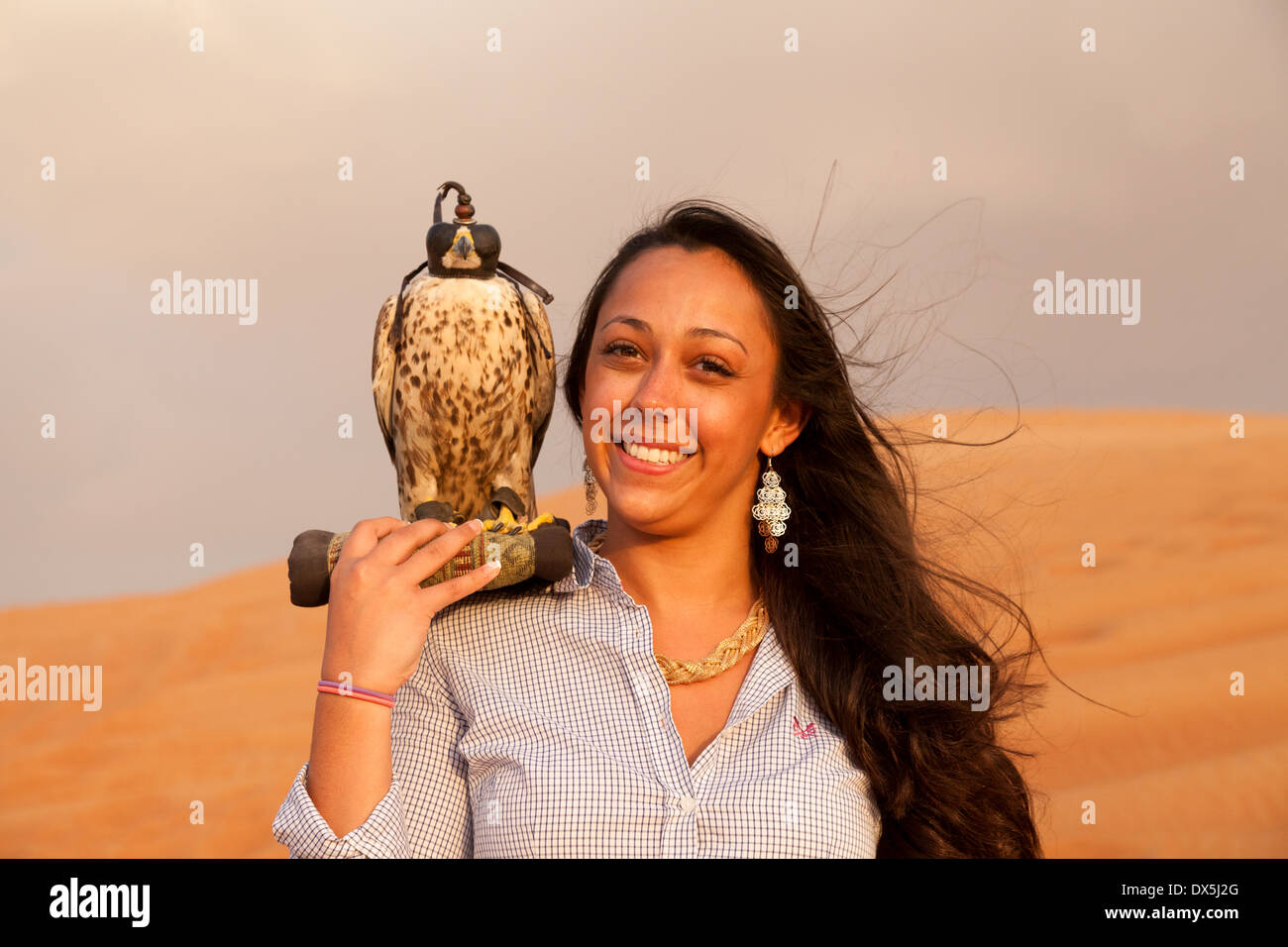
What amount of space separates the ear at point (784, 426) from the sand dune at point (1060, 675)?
70cm

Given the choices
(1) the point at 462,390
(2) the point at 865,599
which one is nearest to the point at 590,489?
(1) the point at 462,390

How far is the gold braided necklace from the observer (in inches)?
74.2

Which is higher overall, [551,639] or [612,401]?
[612,401]

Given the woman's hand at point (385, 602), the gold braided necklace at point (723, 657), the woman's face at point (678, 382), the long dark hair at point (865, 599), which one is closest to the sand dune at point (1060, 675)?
the long dark hair at point (865, 599)

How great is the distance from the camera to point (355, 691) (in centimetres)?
157

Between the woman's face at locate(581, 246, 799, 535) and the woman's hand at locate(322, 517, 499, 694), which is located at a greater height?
the woman's face at locate(581, 246, 799, 535)

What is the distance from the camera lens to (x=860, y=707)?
1904mm

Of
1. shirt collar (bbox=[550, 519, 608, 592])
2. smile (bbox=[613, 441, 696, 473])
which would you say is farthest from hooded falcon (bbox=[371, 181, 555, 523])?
smile (bbox=[613, 441, 696, 473])

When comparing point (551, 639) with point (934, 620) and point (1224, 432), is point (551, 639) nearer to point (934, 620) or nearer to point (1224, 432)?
point (934, 620)

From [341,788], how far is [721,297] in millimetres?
941

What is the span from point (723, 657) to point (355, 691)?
63 cm

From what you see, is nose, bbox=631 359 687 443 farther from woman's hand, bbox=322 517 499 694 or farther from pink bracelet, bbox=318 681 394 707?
pink bracelet, bbox=318 681 394 707

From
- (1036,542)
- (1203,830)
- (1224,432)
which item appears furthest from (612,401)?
(1224,432)

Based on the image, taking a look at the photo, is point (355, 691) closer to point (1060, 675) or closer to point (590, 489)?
point (590, 489)
